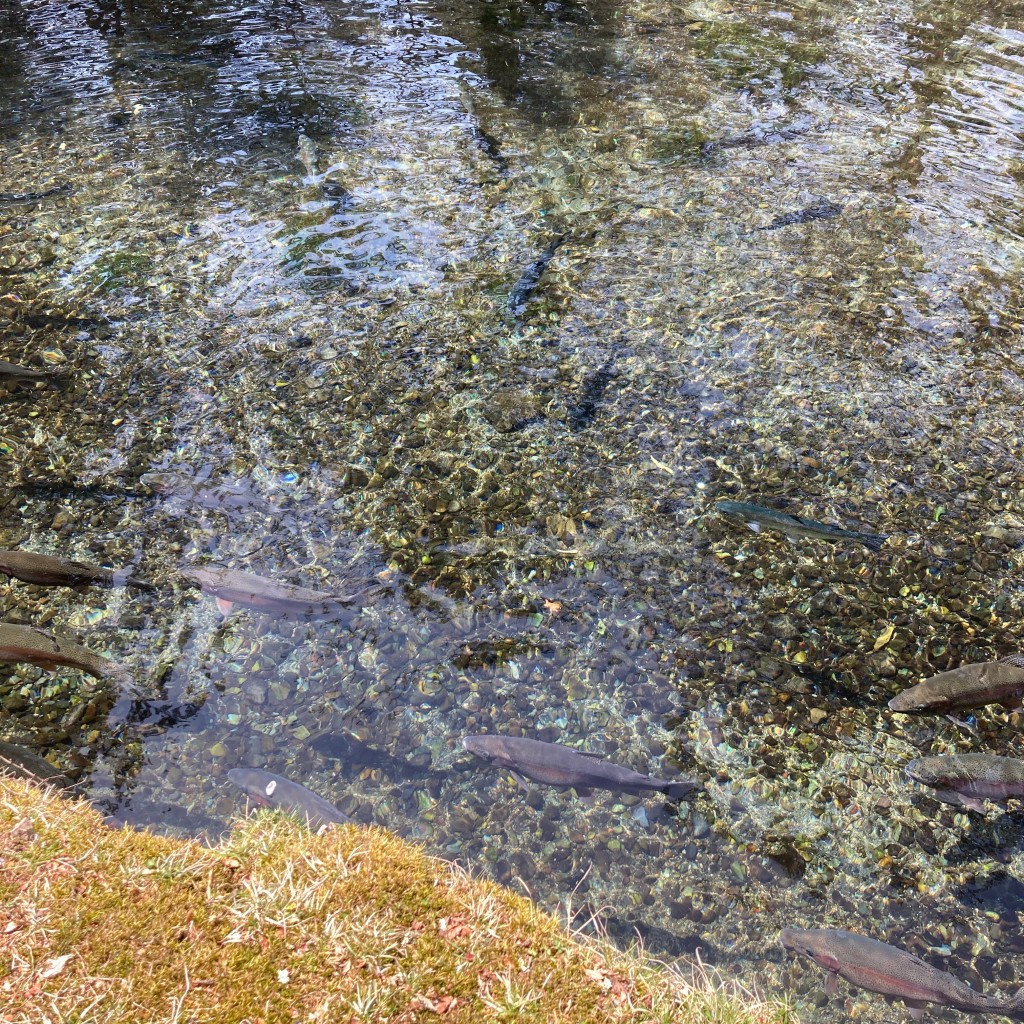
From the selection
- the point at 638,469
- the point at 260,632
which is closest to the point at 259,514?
the point at 260,632

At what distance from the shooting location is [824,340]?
7285mm

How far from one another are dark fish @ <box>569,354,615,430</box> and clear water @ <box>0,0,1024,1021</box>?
4cm

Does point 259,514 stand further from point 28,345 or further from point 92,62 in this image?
point 92,62

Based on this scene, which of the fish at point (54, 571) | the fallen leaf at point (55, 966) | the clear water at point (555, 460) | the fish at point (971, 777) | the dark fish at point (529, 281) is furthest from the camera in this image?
the dark fish at point (529, 281)

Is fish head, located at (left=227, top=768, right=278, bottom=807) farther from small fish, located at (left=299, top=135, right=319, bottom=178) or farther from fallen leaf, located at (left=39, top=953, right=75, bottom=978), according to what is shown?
small fish, located at (left=299, top=135, right=319, bottom=178)

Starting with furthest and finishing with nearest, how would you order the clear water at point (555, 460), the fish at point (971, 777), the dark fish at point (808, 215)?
the dark fish at point (808, 215), the clear water at point (555, 460), the fish at point (971, 777)

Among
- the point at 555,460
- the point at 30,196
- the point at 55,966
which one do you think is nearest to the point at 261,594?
the point at 555,460

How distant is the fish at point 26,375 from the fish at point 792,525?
221 inches

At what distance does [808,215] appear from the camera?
29.5 feet

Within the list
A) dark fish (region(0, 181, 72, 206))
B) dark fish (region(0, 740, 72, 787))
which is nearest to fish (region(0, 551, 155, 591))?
dark fish (region(0, 740, 72, 787))

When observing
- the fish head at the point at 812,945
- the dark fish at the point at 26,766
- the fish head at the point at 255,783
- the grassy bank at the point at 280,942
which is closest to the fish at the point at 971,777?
the fish head at the point at 812,945

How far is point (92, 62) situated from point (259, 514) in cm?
1093

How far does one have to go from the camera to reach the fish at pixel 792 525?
537 centimetres

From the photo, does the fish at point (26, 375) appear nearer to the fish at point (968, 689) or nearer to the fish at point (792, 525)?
the fish at point (792, 525)
